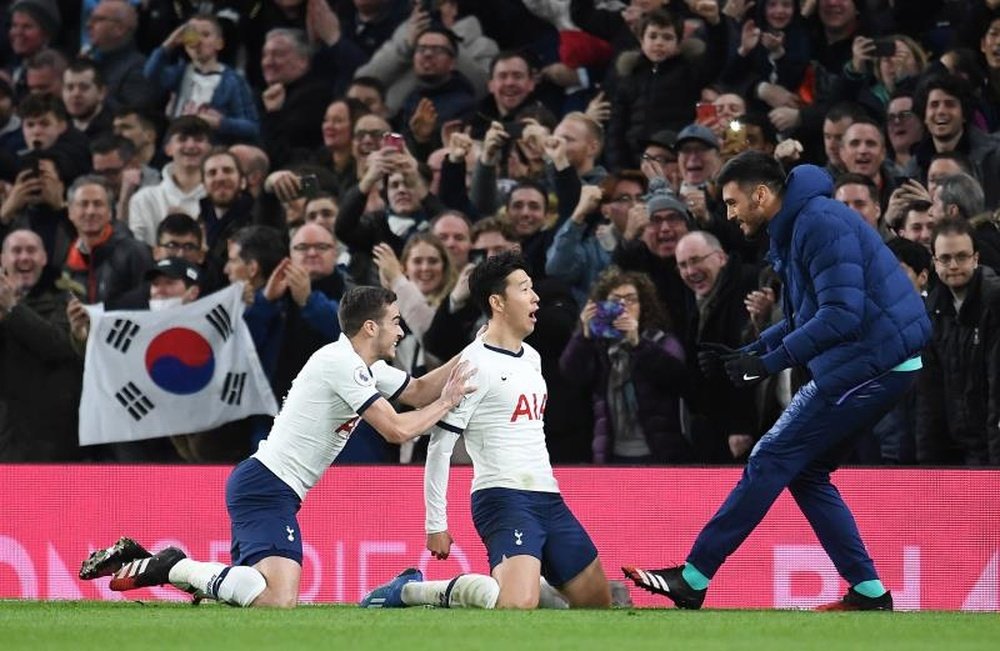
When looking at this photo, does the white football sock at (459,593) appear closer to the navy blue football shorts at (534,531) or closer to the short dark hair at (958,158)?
the navy blue football shorts at (534,531)

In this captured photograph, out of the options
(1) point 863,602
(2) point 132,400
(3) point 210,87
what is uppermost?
(3) point 210,87

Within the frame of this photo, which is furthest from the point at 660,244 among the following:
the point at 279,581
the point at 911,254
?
the point at 279,581

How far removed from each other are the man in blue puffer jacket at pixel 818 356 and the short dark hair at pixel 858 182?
2849 mm

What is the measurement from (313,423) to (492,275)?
1.20m

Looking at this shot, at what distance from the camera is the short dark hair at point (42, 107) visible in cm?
1533

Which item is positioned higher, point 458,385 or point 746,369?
point 746,369

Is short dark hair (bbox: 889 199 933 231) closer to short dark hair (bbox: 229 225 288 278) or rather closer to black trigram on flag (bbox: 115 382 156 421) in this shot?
short dark hair (bbox: 229 225 288 278)

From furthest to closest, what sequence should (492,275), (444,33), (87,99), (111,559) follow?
1. (87,99)
2. (444,33)
3. (111,559)
4. (492,275)

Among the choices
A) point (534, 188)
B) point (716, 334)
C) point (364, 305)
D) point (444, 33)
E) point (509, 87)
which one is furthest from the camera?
point (444, 33)

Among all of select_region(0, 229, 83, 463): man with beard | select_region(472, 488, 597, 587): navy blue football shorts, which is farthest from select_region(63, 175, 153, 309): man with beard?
select_region(472, 488, 597, 587): navy blue football shorts

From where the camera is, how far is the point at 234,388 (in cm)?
1226

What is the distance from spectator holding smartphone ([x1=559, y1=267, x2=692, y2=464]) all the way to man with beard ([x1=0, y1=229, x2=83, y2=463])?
3.50 meters

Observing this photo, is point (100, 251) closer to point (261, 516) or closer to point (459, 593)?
point (261, 516)

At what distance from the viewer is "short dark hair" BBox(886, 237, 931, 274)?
10.9m
